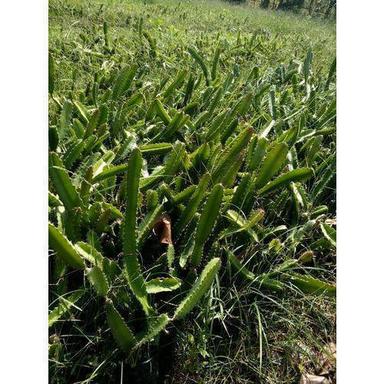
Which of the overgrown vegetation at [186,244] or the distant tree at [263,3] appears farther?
the distant tree at [263,3]

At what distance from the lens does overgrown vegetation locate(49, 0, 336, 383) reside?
0.72 meters

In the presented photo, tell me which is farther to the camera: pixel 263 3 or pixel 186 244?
pixel 263 3

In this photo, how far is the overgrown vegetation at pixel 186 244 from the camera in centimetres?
→ 72

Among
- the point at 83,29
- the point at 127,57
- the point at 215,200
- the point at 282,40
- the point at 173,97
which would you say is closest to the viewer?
the point at 215,200

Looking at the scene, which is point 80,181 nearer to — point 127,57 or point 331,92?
point 331,92

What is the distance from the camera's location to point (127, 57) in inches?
74.8

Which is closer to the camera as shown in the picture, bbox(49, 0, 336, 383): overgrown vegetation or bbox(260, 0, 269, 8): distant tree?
bbox(49, 0, 336, 383): overgrown vegetation

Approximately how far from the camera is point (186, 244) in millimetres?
833

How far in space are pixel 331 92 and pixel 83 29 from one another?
4.08 ft
